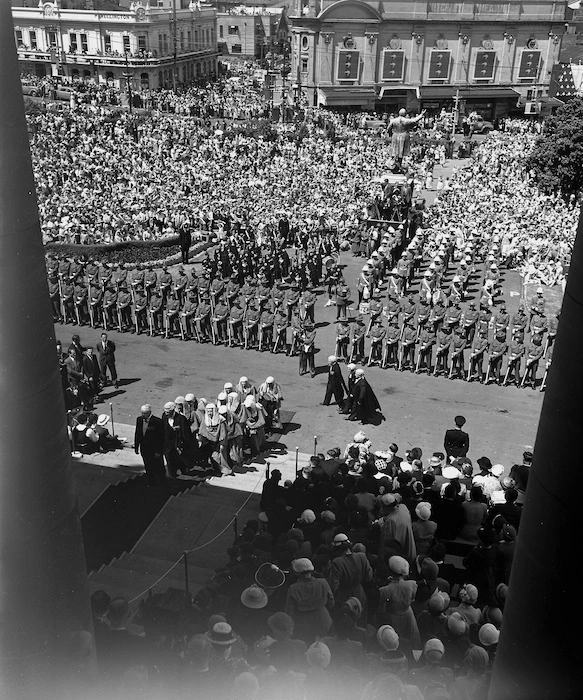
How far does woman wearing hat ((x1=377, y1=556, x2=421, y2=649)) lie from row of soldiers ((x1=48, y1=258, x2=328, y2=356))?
37.7 feet

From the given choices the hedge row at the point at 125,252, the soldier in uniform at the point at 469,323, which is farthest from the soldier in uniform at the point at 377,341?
the hedge row at the point at 125,252

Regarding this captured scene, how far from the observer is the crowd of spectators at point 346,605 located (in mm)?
6105

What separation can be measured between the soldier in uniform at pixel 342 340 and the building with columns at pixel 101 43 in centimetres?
5238

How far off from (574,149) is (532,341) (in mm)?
22390

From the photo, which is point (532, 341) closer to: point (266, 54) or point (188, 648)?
point (188, 648)

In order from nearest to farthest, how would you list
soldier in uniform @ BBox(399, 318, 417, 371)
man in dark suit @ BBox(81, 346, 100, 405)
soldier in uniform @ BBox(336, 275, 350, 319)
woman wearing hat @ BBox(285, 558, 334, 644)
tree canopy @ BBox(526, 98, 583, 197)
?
woman wearing hat @ BBox(285, 558, 334, 644) → man in dark suit @ BBox(81, 346, 100, 405) → soldier in uniform @ BBox(399, 318, 417, 371) → soldier in uniform @ BBox(336, 275, 350, 319) → tree canopy @ BBox(526, 98, 583, 197)

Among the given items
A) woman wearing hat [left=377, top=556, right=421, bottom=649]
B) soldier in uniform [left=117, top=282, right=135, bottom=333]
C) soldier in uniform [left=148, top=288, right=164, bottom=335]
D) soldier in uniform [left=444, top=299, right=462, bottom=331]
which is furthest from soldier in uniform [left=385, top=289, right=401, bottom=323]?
woman wearing hat [left=377, top=556, right=421, bottom=649]

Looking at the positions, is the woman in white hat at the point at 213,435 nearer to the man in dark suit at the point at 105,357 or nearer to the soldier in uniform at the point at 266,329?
the man in dark suit at the point at 105,357

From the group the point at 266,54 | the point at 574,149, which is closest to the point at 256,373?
the point at 574,149

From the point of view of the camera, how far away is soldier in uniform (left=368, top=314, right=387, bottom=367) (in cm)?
1794

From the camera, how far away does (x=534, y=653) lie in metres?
3.59

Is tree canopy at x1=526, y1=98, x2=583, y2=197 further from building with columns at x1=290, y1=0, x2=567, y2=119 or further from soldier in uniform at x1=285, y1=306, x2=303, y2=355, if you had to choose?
building with columns at x1=290, y1=0, x2=567, y2=119

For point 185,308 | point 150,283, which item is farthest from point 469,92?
point 185,308

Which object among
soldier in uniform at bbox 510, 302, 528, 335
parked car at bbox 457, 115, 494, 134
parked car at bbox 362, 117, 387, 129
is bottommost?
parked car at bbox 457, 115, 494, 134
